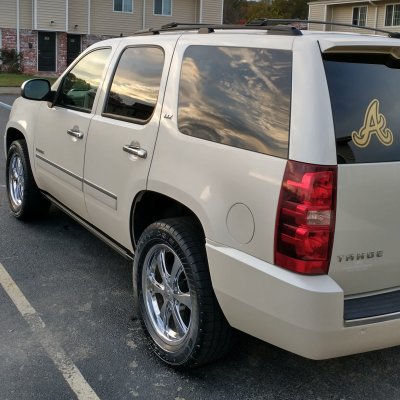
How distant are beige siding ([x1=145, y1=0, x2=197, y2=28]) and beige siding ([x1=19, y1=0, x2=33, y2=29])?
7.17 m

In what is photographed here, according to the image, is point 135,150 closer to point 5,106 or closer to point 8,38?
point 5,106

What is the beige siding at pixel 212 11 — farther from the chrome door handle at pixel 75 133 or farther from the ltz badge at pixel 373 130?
the ltz badge at pixel 373 130

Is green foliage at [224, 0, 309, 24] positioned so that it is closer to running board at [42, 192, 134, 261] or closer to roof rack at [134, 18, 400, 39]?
running board at [42, 192, 134, 261]

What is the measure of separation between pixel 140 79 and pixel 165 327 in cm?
162

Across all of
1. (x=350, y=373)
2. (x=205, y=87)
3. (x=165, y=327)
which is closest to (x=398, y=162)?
(x=205, y=87)

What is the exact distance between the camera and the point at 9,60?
32938 millimetres

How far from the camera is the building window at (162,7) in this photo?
121 feet

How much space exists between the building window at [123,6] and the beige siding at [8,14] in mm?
6123

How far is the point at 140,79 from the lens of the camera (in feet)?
12.9

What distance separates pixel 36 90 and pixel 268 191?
10.2 ft

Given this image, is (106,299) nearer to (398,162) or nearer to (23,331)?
(23,331)

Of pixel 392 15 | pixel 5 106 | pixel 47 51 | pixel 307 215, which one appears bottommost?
pixel 5 106

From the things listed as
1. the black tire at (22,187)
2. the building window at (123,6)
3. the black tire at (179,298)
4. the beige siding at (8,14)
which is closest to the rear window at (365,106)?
the black tire at (179,298)

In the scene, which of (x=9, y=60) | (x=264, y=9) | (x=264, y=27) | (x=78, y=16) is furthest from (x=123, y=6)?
(x=264, y=27)
